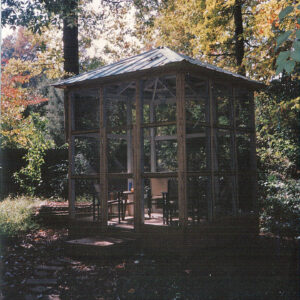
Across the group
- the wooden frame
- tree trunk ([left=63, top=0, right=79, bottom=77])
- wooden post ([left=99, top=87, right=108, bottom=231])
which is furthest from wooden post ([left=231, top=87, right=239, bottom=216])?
tree trunk ([left=63, top=0, right=79, bottom=77])

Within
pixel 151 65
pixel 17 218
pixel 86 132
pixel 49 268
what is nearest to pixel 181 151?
pixel 151 65

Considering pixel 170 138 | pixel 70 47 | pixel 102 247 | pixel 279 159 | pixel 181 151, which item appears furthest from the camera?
pixel 70 47

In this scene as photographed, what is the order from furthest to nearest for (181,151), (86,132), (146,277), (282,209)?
(282,209) < (86,132) < (181,151) < (146,277)

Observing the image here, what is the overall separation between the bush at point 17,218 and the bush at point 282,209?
231 inches

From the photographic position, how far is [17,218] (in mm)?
9977

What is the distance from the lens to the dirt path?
5324 millimetres

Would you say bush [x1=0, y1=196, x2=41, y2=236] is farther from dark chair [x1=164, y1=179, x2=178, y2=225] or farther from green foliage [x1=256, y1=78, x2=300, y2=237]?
green foliage [x1=256, y1=78, x2=300, y2=237]

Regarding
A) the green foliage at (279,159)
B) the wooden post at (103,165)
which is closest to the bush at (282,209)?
the green foliage at (279,159)

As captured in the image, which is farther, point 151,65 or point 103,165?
point 103,165

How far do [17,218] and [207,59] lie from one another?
945cm

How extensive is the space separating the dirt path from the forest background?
2.03 m

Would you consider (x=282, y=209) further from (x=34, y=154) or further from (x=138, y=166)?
(x=34, y=154)

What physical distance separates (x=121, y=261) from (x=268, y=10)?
21.8 feet

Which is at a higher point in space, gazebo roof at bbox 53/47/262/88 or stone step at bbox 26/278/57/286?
gazebo roof at bbox 53/47/262/88
